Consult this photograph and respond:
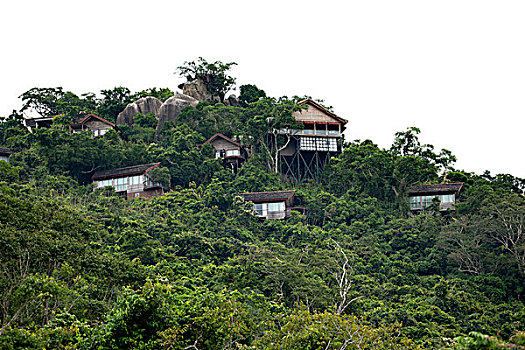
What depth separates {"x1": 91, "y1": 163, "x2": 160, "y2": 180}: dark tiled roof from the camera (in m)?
44.0

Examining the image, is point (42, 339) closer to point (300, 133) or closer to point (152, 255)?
point (152, 255)

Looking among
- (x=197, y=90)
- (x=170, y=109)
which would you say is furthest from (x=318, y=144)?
(x=197, y=90)

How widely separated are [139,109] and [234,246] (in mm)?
25226

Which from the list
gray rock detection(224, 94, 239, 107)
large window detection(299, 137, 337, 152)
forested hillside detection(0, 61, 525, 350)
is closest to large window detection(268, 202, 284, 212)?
forested hillside detection(0, 61, 525, 350)

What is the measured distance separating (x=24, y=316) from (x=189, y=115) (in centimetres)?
3281

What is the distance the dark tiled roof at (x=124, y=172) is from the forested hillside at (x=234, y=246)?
671 millimetres

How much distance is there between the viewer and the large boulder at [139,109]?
55781mm

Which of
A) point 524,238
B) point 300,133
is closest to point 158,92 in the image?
point 300,133

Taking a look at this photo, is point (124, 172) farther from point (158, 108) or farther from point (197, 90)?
point (197, 90)

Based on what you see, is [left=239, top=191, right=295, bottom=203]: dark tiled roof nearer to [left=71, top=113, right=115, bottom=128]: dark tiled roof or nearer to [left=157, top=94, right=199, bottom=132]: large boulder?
[left=157, top=94, right=199, bottom=132]: large boulder

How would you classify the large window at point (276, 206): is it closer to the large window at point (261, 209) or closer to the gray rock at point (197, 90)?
the large window at point (261, 209)

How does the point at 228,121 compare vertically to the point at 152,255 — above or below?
above

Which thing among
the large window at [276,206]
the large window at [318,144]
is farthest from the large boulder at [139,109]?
the large window at [276,206]

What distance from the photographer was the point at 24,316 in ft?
64.7
